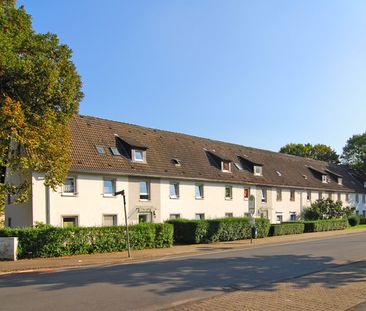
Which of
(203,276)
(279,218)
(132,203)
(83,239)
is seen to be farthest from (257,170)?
(203,276)

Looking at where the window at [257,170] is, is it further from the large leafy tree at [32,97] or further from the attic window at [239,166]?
the large leafy tree at [32,97]

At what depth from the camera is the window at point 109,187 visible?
29797 millimetres

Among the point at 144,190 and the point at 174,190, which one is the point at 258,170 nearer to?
the point at 174,190

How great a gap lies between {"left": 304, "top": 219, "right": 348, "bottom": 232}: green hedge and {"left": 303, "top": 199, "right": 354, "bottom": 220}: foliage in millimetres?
3147

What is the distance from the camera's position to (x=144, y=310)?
29.0 feet

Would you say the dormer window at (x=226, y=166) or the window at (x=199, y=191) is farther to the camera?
the dormer window at (x=226, y=166)

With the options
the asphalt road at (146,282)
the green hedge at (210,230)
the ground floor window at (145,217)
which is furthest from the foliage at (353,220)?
the asphalt road at (146,282)

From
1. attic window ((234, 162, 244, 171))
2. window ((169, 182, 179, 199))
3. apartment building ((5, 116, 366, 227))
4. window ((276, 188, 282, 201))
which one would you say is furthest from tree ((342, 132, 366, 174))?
window ((169, 182, 179, 199))

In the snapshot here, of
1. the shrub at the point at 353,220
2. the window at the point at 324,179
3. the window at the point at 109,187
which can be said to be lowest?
the shrub at the point at 353,220

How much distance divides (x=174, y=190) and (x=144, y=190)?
10.7ft

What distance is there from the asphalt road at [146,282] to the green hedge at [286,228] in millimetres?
18052

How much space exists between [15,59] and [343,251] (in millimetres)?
15766

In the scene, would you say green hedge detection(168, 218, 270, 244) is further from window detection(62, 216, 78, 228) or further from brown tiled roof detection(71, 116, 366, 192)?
window detection(62, 216, 78, 228)

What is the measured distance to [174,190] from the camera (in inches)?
1366
